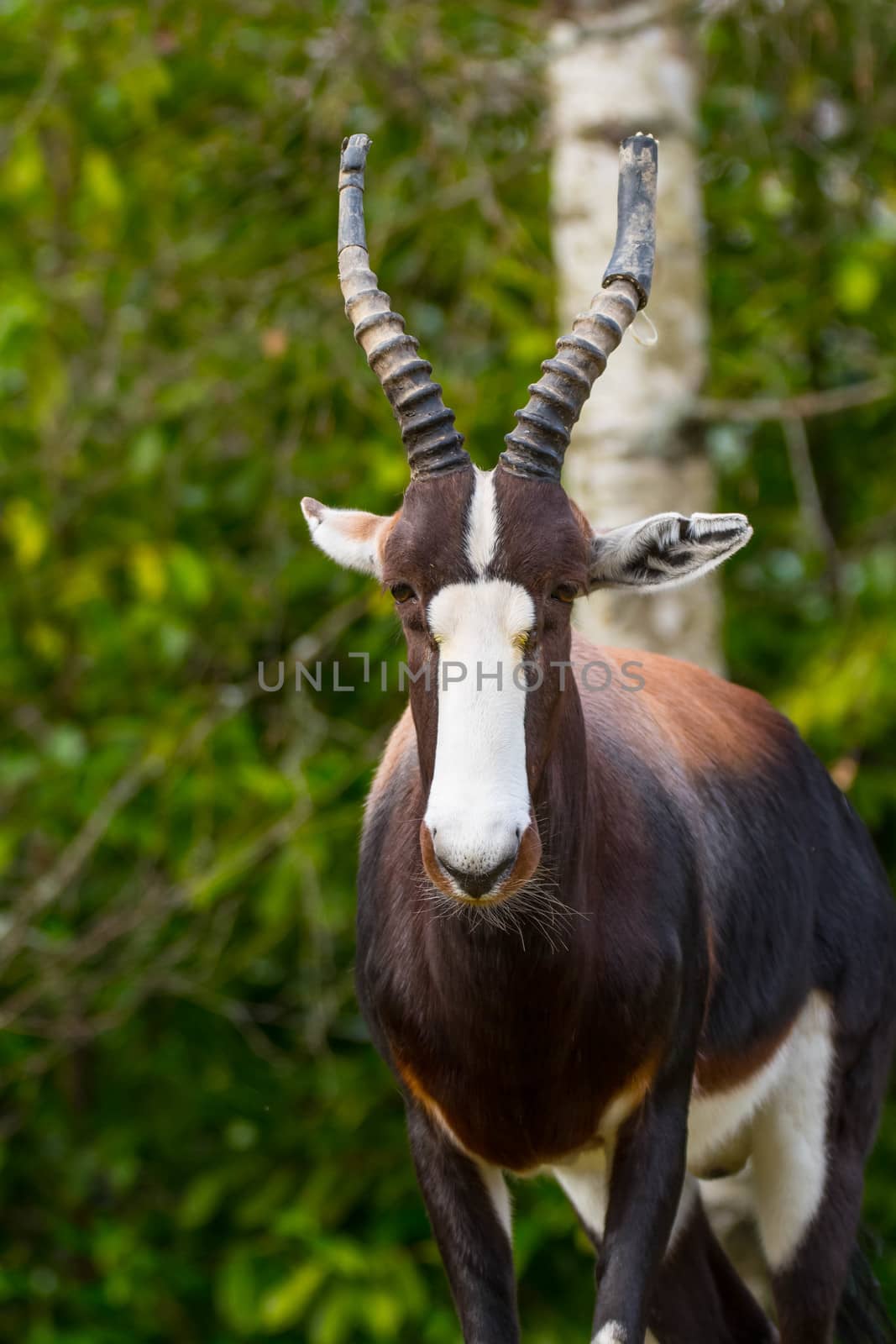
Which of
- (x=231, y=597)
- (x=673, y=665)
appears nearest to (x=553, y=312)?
(x=231, y=597)

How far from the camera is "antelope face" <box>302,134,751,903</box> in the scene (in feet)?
9.78

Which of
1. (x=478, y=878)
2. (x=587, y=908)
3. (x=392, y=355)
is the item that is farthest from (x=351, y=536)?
(x=478, y=878)

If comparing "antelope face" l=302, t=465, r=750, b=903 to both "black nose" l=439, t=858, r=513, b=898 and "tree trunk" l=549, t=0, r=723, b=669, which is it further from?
"tree trunk" l=549, t=0, r=723, b=669

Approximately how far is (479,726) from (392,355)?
36.4 inches

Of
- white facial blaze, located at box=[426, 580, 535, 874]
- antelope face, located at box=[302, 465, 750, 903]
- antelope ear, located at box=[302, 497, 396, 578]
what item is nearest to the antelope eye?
antelope face, located at box=[302, 465, 750, 903]

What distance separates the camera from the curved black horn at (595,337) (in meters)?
3.36

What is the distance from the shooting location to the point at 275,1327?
671cm

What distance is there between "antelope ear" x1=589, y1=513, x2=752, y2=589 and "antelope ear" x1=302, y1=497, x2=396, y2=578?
478mm

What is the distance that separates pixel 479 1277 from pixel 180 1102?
4810 mm

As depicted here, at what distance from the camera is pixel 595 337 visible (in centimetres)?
350

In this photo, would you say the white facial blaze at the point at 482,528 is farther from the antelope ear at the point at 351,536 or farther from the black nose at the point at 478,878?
the black nose at the point at 478,878

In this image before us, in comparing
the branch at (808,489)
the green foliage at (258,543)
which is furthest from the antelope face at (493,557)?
the branch at (808,489)

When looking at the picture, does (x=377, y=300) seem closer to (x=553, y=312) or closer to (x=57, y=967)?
(x=553, y=312)

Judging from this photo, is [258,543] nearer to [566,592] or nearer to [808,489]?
[808,489]
